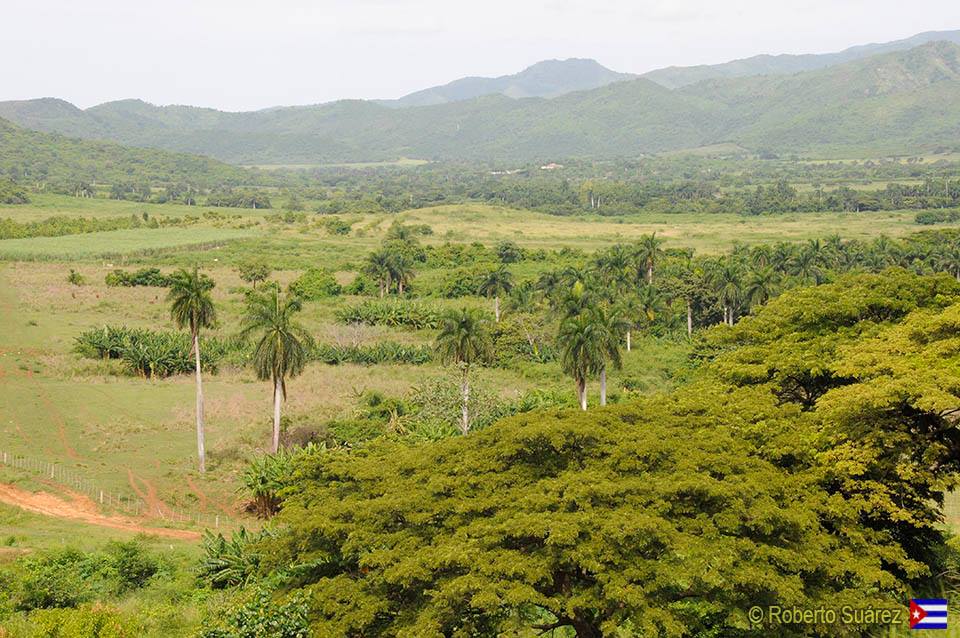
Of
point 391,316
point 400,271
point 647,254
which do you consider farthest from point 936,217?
point 391,316

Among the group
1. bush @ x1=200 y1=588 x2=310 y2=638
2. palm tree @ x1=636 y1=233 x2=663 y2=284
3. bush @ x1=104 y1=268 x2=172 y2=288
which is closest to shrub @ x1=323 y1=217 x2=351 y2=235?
bush @ x1=104 y1=268 x2=172 y2=288

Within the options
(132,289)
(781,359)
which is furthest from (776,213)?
(781,359)

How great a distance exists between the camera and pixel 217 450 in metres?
47.3

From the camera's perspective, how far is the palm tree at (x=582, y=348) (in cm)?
4797

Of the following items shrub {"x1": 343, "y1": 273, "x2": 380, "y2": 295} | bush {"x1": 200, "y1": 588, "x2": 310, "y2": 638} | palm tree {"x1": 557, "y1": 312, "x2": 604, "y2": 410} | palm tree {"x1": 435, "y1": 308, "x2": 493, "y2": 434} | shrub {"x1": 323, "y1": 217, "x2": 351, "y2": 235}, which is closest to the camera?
bush {"x1": 200, "y1": 588, "x2": 310, "y2": 638}

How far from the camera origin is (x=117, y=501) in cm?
3866

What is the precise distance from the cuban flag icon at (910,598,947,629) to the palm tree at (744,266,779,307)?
62660 mm

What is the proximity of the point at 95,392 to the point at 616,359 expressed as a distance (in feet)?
115

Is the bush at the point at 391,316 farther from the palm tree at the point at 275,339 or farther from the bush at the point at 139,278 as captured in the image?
the palm tree at the point at 275,339

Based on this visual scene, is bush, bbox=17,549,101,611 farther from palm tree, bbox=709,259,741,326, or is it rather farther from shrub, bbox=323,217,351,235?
shrub, bbox=323,217,351,235

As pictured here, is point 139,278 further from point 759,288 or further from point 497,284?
point 759,288

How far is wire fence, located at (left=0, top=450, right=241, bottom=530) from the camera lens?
124 feet

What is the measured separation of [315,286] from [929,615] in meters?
88.2

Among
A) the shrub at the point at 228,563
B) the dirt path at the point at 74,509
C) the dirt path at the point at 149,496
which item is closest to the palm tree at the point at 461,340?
the dirt path at the point at 149,496
